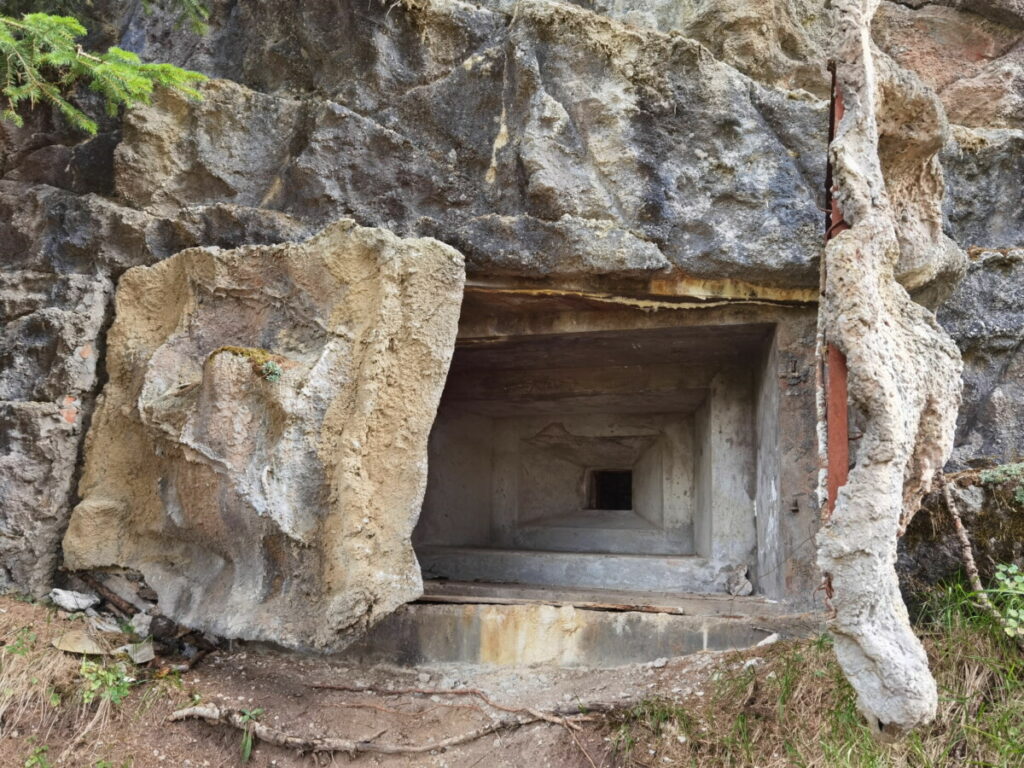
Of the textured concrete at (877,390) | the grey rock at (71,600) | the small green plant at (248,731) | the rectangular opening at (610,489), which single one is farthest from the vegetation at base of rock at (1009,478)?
the grey rock at (71,600)

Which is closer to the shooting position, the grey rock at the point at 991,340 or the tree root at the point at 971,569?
the tree root at the point at 971,569

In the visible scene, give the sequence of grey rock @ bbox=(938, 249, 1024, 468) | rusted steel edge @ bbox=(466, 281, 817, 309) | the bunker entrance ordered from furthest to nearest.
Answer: the bunker entrance < grey rock @ bbox=(938, 249, 1024, 468) < rusted steel edge @ bbox=(466, 281, 817, 309)

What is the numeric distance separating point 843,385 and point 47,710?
8.82ft

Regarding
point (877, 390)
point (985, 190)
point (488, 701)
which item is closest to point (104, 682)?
point (488, 701)

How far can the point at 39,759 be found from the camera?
270cm

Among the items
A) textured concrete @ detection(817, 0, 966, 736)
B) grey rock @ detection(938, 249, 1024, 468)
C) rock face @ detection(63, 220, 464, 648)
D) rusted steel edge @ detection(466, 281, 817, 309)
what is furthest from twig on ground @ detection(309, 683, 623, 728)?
grey rock @ detection(938, 249, 1024, 468)

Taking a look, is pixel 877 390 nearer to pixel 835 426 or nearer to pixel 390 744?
pixel 835 426

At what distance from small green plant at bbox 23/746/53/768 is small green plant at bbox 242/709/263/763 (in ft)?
1.89

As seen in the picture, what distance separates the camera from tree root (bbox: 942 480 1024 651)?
8.39ft

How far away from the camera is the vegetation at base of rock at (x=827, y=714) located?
2.38 m

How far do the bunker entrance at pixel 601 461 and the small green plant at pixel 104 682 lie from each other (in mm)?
1967

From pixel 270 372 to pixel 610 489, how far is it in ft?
10.3

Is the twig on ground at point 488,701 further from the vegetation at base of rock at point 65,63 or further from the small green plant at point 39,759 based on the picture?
the vegetation at base of rock at point 65,63

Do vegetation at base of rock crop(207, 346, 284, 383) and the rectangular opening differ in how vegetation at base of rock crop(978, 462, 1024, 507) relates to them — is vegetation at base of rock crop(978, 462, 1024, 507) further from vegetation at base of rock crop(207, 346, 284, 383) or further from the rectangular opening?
the rectangular opening
